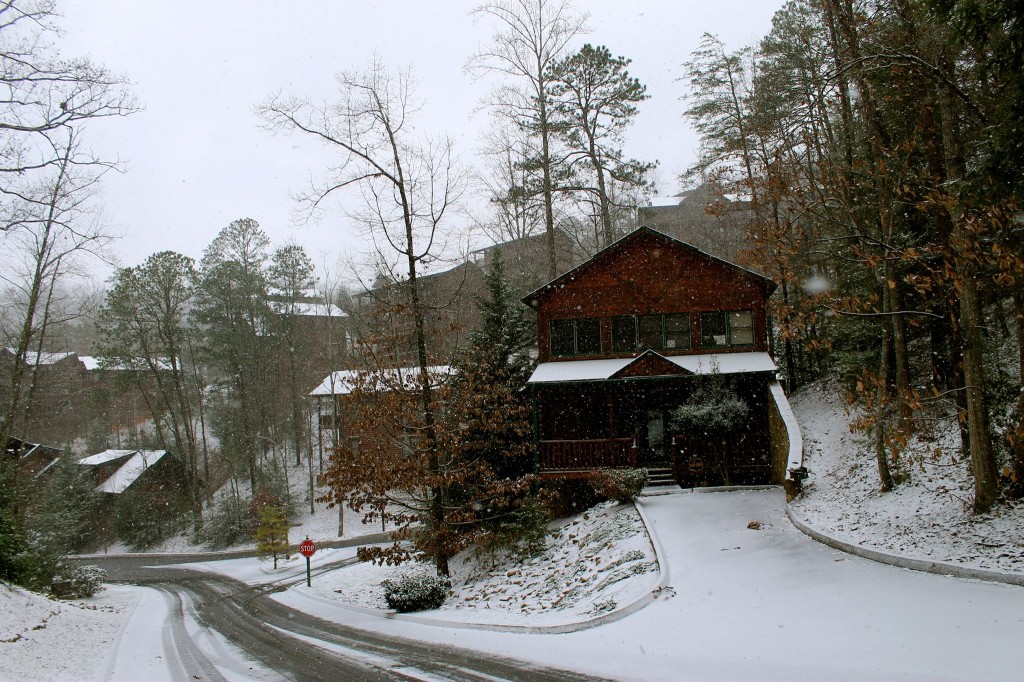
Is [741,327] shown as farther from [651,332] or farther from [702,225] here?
[702,225]

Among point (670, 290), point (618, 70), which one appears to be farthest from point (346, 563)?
point (618, 70)

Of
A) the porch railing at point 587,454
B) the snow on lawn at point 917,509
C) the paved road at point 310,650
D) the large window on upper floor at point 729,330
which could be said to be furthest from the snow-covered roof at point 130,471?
the snow on lawn at point 917,509

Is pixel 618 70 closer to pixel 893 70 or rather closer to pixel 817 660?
pixel 893 70

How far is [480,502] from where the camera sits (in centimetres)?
1666

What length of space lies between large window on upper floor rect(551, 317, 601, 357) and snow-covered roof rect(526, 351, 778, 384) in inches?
22.4

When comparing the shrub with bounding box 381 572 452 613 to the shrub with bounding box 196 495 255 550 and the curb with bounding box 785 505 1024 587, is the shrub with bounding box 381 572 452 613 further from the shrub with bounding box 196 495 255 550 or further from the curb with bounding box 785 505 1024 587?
the shrub with bounding box 196 495 255 550

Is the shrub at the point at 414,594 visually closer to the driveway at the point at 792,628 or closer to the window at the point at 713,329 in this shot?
the driveway at the point at 792,628

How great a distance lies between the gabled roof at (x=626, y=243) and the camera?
21.8 meters

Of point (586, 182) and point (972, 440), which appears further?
point (586, 182)

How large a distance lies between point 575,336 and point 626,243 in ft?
12.8

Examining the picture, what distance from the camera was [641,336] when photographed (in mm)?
22609

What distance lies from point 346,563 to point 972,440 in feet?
68.9

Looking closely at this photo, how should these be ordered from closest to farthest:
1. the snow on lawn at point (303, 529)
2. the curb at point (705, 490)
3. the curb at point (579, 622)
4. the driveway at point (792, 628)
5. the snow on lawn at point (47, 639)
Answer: the driveway at point (792, 628)
the snow on lawn at point (47, 639)
the curb at point (579, 622)
the curb at point (705, 490)
the snow on lawn at point (303, 529)

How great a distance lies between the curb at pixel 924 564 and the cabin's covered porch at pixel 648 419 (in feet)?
20.5
